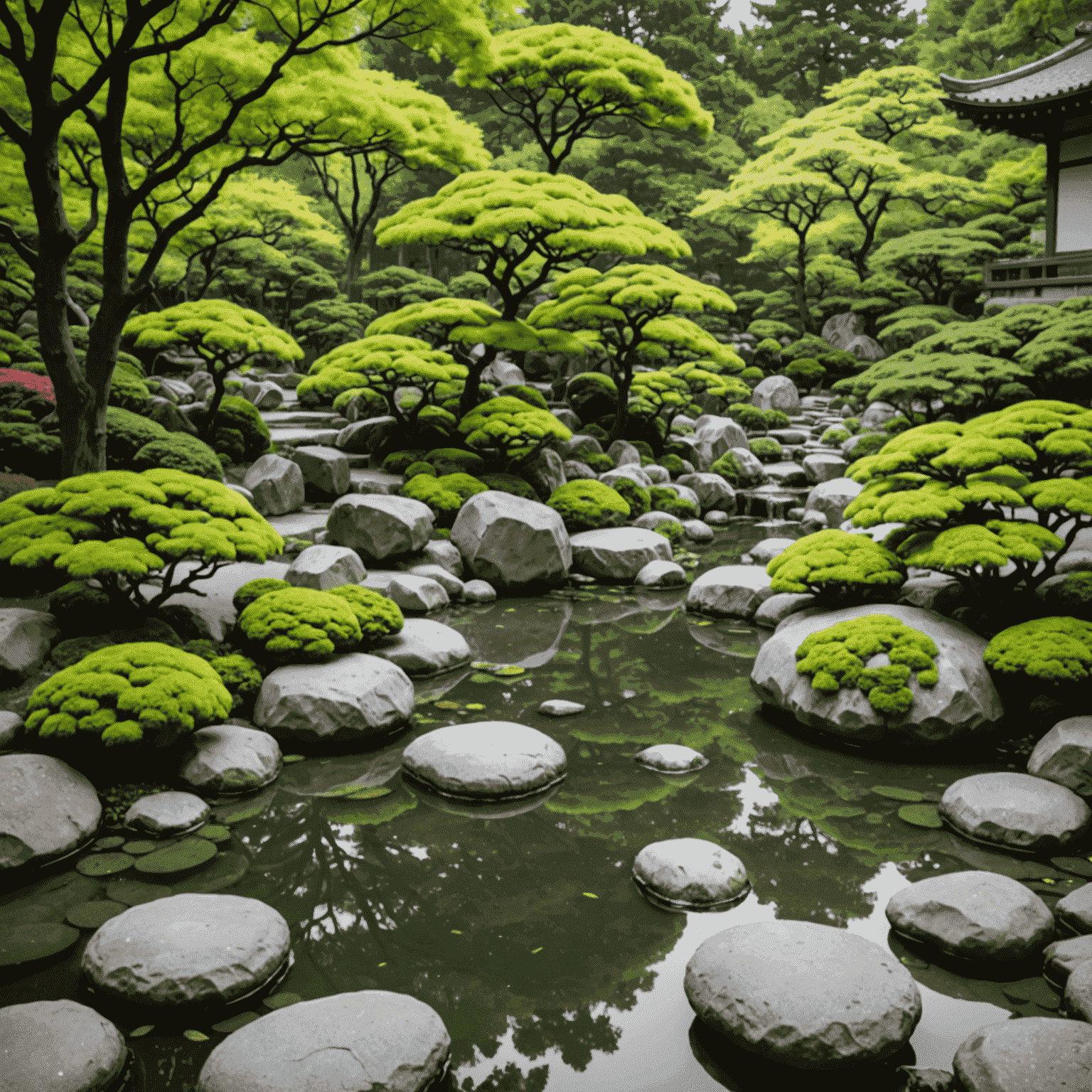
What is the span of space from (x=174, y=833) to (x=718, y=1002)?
3491 mm

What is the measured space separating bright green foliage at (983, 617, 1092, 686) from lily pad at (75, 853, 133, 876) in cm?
629

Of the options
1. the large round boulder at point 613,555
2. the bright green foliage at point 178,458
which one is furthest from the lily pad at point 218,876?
the large round boulder at point 613,555

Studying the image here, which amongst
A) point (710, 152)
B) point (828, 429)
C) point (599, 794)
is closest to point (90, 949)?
point (599, 794)

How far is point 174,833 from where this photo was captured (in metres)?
5.27

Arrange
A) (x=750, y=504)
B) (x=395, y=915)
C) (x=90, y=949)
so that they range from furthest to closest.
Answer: (x=750, y=504) → (x=395, y=915) → (x=90, y=949)

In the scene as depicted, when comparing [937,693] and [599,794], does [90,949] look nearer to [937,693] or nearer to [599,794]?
[599,794]

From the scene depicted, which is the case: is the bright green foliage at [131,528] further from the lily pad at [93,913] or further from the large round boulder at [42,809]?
the lily pad at [93,913]

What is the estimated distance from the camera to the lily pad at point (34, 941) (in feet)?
13.3

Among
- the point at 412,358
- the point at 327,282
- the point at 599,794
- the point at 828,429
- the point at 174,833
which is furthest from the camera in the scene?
the point at 327,282

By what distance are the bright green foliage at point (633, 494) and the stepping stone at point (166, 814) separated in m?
10.9

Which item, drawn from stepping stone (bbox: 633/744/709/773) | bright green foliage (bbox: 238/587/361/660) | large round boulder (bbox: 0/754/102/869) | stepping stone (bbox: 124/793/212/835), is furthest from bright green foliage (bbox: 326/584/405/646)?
large round boulder (bbox: 0/754/102/869)

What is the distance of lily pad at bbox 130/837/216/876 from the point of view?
16.0 feet

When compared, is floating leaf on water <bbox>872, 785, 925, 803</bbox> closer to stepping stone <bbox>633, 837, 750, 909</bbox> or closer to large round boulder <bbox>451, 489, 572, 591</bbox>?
stepping stone <bbox>633, 837, 750, 909</bbox>

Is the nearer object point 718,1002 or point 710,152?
point 718,1002
